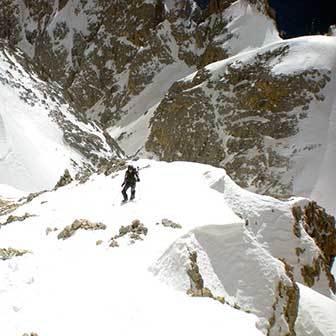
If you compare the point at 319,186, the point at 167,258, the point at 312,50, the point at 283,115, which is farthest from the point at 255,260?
the point at 312,50

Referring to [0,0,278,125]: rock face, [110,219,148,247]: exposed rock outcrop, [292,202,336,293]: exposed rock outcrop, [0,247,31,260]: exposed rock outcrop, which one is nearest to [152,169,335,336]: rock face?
[110,219,148,247]: exposed rock outcrop

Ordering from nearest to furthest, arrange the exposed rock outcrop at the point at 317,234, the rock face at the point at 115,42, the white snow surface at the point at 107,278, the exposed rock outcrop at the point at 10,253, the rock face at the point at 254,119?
the white snow surface at the point at 107,278 < the exposed rock outcrop at the point at 10,253 < the exposed rock outcrop at the point at 317,234 < the rock face at the point at 254,119 < the rock face at the point at 115,42

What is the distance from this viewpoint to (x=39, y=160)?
142 ft

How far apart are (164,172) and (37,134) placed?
1081 inches

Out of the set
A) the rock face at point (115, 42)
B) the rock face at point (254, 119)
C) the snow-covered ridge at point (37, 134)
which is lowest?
the rock face at point (254, 119)

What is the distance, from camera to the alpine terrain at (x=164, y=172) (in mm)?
10953

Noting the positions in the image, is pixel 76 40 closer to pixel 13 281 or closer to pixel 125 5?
pixel 125 5

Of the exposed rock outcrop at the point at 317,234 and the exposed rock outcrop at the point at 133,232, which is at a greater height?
the exposed rock outcrop at the point at 133,232

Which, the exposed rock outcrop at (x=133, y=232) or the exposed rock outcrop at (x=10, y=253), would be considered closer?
the exposed rock outcrop at (x=10, y=253)

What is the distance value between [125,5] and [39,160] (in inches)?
3879

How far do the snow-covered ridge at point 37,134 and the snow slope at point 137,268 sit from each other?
794 inches

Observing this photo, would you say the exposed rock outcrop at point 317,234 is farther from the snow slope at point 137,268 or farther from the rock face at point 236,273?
the rock face at point 236,273

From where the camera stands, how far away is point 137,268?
11.8 metres

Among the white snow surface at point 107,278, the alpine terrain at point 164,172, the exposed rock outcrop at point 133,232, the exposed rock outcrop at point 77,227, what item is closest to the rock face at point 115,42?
the alpine terrain at point 164,172
